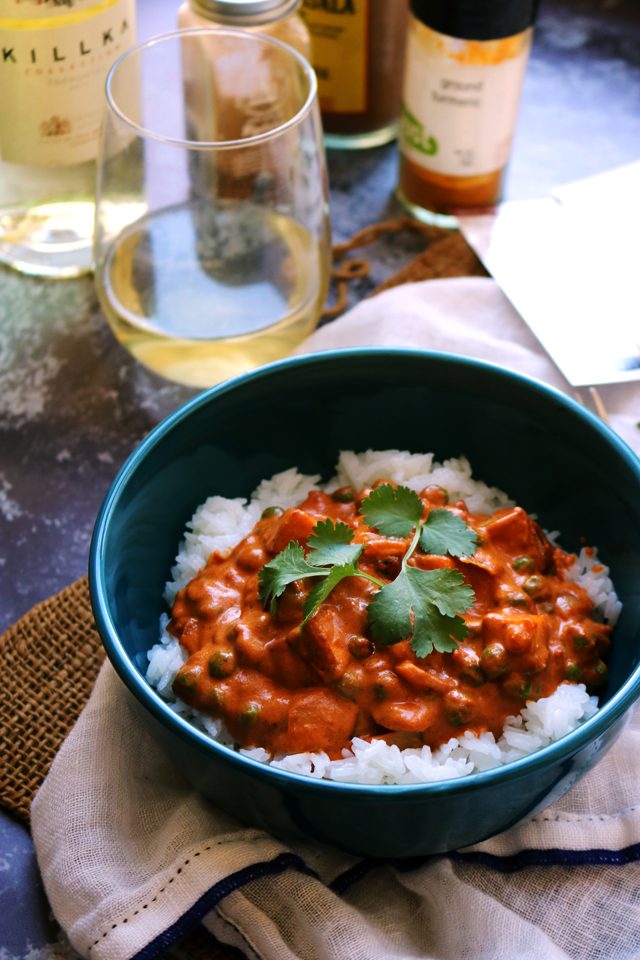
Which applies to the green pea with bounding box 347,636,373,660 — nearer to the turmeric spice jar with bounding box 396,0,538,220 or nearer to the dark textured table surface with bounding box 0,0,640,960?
the dark textured table surface with bounding box 0,0,640,960

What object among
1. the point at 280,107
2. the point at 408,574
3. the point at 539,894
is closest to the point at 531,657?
the point at 408,574

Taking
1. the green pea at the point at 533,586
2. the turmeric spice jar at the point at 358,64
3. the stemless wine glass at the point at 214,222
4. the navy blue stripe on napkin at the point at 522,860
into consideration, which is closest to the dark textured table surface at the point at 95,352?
the turmeric spice jar at the point at 358,64

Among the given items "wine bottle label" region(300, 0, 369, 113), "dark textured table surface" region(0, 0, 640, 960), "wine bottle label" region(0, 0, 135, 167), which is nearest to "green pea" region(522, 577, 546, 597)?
"dark textured table surface" region(0, 0, 640, 960)

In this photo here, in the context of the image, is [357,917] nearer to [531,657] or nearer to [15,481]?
[531,657]

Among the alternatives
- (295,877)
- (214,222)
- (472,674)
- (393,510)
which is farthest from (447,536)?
(214,222)

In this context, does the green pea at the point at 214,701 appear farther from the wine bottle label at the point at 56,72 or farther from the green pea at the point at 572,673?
the wine bottle label at the point at 56,72
